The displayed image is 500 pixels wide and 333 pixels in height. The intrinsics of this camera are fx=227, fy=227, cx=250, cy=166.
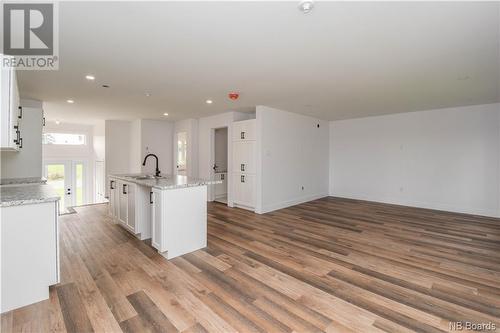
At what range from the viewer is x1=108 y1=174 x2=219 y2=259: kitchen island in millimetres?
2904

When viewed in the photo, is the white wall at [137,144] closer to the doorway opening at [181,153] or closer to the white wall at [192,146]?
the doorway opening at [181,153]

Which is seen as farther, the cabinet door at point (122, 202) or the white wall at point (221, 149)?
the white wall at point (221, 149)

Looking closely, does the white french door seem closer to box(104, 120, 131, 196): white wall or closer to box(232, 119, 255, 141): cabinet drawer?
box(104, 120, 131, 196): white wall

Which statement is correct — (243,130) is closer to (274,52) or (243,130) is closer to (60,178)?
(274,52)

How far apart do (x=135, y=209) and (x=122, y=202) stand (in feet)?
2.15

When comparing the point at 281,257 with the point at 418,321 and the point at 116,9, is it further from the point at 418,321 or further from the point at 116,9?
the point at 116,9

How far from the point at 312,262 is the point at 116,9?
10.5ft

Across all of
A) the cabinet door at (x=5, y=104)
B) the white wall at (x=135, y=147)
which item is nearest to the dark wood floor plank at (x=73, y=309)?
the cabinet door at (x=5, y=104)

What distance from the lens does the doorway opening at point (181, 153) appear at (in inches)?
284

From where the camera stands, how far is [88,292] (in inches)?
85.6

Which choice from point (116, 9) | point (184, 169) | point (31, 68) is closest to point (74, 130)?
point (184, 169)

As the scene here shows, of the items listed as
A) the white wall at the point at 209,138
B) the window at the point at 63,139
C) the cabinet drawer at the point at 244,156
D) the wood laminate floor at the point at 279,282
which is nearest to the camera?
the wood laminate floor at the point at 279,282

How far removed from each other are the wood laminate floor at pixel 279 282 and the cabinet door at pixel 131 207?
0.24 meters

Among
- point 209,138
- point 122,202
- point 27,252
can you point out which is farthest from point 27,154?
point 209,138
